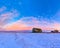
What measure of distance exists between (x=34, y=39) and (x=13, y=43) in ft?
1.03

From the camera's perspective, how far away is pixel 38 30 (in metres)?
2.23

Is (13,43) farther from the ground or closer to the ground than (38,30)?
closer to the ground

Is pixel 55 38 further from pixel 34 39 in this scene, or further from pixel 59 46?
pixel 34 39

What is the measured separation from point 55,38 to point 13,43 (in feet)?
2.04

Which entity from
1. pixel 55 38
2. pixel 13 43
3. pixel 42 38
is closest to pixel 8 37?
pixel 13 43

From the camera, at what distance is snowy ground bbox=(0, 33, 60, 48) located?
2193mm

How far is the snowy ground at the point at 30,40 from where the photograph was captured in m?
2.19

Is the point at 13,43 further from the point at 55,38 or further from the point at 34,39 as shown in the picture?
the point at 55,38

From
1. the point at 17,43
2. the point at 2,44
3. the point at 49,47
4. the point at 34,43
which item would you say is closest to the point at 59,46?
the point at 49,47

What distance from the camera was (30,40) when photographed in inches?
89.1

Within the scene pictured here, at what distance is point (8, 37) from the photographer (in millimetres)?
2203

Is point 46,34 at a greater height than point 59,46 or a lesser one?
greater

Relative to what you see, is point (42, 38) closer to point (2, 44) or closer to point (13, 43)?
point (13, 43)

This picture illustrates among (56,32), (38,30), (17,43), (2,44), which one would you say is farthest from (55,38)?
(2,44)
